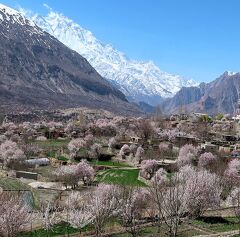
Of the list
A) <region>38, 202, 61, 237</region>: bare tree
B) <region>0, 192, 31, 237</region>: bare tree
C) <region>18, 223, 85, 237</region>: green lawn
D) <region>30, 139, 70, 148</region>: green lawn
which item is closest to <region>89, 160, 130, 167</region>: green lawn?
<region>30, 139, 70, 148</region>: green lawn

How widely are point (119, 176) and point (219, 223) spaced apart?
32202mm

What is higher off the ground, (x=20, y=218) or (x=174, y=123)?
(x=174, y=123)

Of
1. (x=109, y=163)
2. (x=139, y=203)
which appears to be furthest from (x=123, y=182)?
(x=109, y=163)

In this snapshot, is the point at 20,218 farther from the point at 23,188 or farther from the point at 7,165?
the point at 7,165

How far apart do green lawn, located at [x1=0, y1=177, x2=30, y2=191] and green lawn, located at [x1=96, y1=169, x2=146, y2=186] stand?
11260mm

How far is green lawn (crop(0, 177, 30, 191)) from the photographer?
5834 cm

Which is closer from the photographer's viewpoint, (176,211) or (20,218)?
(176,211)

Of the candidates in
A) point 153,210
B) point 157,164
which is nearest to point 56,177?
point 157,164

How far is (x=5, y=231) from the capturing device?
3045 centimetres

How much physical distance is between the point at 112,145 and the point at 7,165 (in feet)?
84.9

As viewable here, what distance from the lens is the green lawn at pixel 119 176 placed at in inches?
2631

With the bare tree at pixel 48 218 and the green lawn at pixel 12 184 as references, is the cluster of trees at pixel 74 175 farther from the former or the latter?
the bare tree at pixel 48 218

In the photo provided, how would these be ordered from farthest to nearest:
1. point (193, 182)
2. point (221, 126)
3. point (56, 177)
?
point (221, 126) → point (56, 177) → point (193, 182)

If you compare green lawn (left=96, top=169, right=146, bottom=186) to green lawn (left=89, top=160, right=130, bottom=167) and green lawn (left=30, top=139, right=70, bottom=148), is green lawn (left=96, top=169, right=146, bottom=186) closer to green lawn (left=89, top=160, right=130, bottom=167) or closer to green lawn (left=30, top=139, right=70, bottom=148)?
green lawn (left=89, top=160, right=130, bottom=167)
